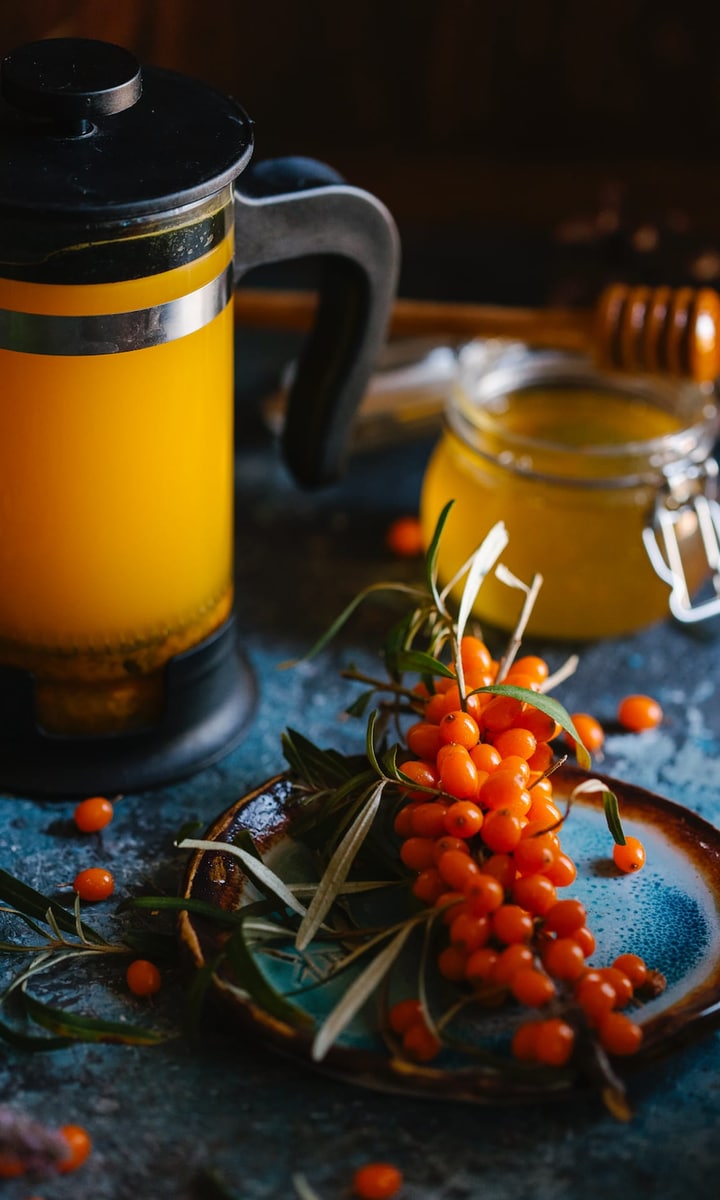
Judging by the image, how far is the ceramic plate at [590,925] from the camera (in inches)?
22.9

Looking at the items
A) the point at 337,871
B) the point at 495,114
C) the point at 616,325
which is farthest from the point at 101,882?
the point at 495,114

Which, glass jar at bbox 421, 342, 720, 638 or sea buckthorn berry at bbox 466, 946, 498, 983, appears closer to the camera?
sea buckthorn berry at bbox 466, 946, 498, 983

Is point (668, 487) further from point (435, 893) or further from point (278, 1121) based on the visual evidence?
point (278, 1121)

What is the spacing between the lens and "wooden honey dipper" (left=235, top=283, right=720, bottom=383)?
91 cm

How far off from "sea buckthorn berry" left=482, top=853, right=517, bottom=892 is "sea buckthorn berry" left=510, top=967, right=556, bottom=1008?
0.04 meters

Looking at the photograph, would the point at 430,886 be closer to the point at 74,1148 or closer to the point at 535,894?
the point at 535,894

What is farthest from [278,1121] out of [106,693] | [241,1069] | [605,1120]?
[106,693]

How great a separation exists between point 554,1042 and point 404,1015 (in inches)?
2.5

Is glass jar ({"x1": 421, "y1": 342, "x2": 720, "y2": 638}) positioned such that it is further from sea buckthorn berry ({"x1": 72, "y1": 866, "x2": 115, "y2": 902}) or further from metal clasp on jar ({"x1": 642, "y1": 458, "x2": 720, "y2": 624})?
sea buckthorn berry ({"x1": 72, "y1": 866, "x2": 115, "y2": 902})

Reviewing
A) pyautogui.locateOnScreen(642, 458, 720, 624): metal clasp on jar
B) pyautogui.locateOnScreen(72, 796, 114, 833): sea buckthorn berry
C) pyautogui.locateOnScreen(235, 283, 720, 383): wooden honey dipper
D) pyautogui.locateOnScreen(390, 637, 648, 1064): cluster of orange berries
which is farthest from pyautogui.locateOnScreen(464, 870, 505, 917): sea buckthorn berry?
pyautogui.locateOnScreen(235, 283, 720, 383): wooden honey dipper

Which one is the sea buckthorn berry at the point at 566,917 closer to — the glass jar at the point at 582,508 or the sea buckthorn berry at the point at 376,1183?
the sea buckthorn berry at the point at 376,1183

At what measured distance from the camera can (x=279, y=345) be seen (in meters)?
1.16

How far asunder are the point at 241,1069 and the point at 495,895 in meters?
0.13

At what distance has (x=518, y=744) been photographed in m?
0.65
